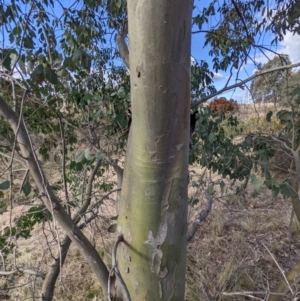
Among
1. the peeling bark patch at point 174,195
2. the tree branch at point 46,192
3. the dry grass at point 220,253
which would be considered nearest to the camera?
the peeling bark patch at point 174,195

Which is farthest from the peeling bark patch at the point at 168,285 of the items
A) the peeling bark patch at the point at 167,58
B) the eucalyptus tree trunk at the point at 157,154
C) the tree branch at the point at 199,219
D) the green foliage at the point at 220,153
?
the green foliage at the point at 220,153

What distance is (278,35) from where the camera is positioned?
1.89m

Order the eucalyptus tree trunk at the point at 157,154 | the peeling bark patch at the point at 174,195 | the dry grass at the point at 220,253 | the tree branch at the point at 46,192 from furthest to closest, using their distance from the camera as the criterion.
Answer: the dry grass at the point at 220,253
the tree branch at the point at 46,192
the peeling bark patch at the point at 174,195
the eucalyptus tree trunk at the point at 157,154

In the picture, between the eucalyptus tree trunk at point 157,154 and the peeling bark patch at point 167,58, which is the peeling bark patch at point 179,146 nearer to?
the eucalyptus tree trunk at point 157,154

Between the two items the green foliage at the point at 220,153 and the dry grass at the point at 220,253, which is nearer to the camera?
the green foliage at the point at 220,153

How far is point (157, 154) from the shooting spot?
55 centimetres

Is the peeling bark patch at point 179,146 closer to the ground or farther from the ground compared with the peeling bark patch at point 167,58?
closer to the ground

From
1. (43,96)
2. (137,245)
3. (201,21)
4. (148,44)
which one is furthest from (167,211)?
(201,21)

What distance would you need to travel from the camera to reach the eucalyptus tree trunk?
0.47 metres

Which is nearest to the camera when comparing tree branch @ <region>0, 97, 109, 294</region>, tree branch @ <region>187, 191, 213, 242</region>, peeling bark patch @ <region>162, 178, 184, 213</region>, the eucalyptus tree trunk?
the eucalyptus tree trunk

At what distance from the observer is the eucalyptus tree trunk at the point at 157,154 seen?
1.55ft

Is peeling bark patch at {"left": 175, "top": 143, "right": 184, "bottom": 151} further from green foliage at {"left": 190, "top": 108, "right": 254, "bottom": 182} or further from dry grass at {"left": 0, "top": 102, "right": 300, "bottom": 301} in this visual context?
dry grass at {"left": 0, "top": 102, "right": 300, "bottom": 301}

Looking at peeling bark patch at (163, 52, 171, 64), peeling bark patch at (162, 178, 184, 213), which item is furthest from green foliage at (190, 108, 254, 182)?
peeling bark patch at (163, 52, 171, 64)

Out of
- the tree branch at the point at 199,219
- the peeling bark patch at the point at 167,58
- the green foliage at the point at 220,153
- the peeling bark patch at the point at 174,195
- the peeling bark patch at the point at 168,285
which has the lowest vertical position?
the peeling bark patch at the point at 168,285
